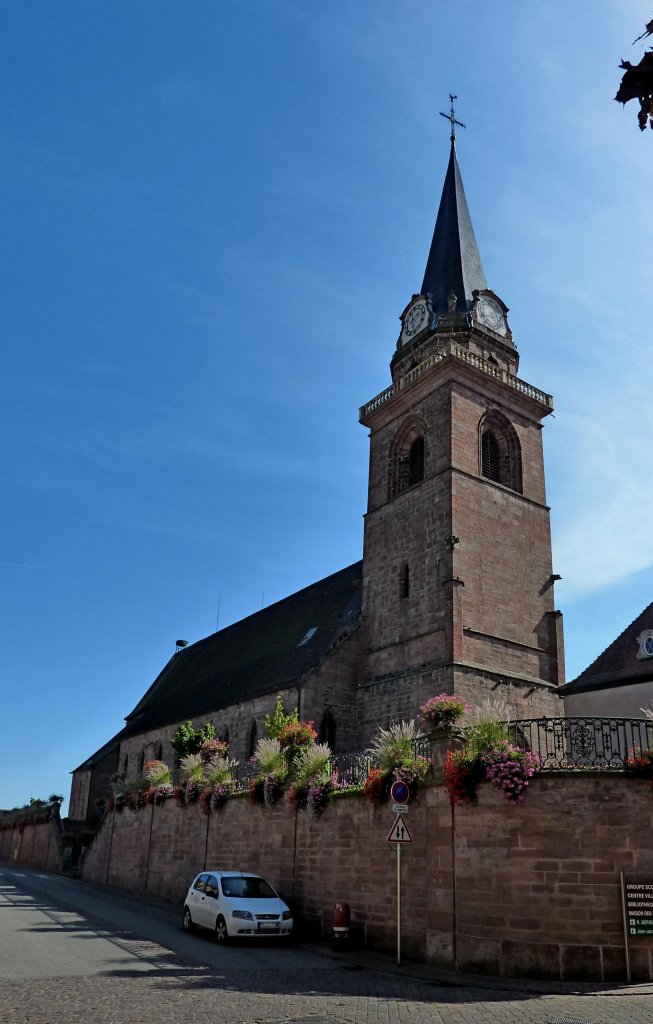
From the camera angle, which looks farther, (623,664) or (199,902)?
(623,664)

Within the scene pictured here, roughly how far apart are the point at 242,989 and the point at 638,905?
536cm

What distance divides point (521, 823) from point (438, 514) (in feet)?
50.9

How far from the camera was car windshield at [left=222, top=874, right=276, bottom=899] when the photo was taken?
15.5m

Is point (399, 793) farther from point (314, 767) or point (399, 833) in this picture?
point (314, 767)

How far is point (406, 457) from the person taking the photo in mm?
30578

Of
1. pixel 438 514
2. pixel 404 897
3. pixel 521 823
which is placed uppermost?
pixel 438 514

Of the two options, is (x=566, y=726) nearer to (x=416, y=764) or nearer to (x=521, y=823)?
(x=521, y=823)

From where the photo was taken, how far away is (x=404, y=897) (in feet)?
44.5

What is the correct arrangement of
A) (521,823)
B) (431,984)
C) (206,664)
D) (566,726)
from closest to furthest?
1. (431,984)
2. (521,823)
3. (566,726)
4. (206,664)

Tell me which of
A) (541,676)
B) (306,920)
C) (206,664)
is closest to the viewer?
(306,920)

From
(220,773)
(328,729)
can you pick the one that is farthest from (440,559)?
(220,773)

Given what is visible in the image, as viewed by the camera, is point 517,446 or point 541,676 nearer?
point 541,676

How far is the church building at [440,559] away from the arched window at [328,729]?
0.16 ft

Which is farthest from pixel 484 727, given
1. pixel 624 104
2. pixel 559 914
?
pixel 624 104
